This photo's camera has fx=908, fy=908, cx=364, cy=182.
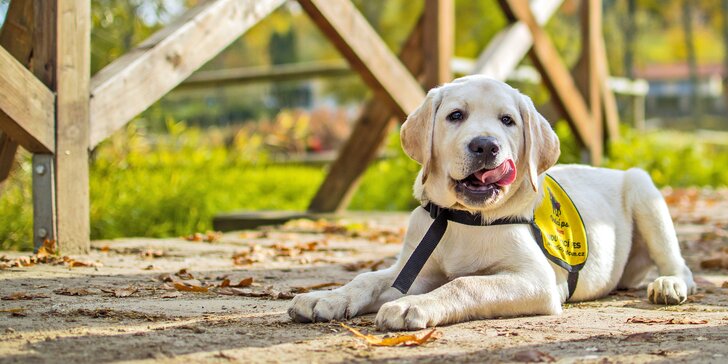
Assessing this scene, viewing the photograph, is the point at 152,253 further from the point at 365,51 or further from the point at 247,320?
the point at 365,51

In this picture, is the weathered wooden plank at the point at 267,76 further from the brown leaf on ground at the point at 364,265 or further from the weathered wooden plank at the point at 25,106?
the weathered wooden plank at the point at 25,106

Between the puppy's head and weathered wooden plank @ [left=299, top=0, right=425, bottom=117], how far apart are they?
2575 millimetres

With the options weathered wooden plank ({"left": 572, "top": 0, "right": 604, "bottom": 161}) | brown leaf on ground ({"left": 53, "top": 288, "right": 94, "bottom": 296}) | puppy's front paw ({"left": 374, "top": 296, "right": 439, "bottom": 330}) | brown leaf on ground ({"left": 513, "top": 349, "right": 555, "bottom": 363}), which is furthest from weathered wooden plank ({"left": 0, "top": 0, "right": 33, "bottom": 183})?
weathered wooden plank ({"left": 572, "top": 0, "right": 604, "bottom": 161})

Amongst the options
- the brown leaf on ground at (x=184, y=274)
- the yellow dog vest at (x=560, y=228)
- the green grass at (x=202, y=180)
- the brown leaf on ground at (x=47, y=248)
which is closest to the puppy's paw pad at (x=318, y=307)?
the yellow dog vest at (x=560, y=228)

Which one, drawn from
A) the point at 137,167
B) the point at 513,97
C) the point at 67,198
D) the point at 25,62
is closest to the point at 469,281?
the point at 513,97

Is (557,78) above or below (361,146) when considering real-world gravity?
above

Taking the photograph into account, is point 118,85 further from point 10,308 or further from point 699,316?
point 699,316

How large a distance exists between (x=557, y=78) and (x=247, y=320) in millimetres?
6818

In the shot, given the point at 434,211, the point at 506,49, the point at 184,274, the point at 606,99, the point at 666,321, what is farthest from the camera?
the point at 606,99

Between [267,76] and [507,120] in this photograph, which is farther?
[267,76]

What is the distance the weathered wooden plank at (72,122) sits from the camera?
5258mm

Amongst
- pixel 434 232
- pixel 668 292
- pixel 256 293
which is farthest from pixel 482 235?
pixel 256 293

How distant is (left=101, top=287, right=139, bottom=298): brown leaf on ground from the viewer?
13.9 feet

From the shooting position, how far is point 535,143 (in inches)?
170
